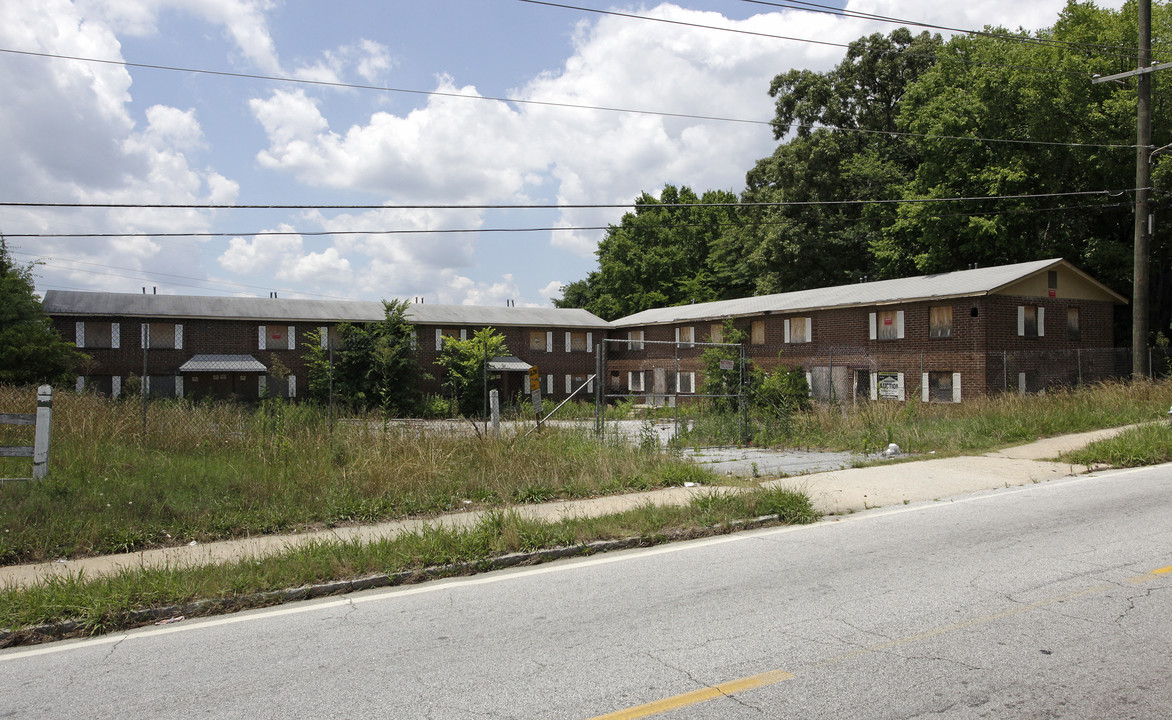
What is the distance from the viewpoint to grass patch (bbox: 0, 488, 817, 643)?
19.5 feet

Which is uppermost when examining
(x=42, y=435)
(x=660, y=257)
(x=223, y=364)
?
(x=660, y=257)

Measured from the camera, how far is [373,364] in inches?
1458

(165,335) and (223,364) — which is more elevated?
(165,335)

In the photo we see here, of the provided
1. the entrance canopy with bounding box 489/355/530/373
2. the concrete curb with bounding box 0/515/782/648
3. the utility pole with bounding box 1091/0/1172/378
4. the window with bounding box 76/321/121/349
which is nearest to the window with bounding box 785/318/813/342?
the utility pole with bounding box 1091/0/1172/378

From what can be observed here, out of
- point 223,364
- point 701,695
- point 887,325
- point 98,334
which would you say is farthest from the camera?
point 223,364

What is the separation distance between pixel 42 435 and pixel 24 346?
18524 millimetres

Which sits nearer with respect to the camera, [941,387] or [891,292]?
[941,387]

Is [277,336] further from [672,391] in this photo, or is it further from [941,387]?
[941,387]

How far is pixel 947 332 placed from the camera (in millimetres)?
28312

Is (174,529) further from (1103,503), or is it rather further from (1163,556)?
(1103,503)

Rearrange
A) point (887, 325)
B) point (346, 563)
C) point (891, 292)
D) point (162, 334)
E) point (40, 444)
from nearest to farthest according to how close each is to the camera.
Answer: point (346, 563) → point (40, 444) → point (887, 325) → point (891, 292) → point (162, 334)

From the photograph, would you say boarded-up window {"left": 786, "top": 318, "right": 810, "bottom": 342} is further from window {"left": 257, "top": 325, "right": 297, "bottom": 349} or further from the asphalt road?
the asphalt road

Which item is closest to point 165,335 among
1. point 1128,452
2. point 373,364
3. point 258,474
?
point 373,364

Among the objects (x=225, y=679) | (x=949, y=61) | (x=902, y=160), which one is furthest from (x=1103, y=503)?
(x=902, y=160)
